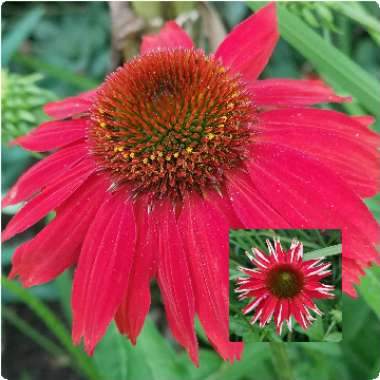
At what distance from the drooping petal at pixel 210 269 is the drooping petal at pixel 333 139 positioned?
9 centimetres

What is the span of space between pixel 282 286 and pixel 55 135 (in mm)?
255

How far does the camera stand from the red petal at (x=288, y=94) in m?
0.56

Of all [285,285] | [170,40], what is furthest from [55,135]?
[285,285]

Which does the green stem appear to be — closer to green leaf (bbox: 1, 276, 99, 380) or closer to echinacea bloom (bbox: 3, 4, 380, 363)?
echinacea bloom (bbox: 3, 4, 380, 363)

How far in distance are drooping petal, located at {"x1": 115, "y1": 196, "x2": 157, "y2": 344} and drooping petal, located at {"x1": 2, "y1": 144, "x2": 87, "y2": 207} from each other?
9 centimetres

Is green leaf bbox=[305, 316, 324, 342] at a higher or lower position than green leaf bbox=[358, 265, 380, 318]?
higher

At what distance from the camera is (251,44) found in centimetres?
60

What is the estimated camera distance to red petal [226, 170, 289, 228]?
1.57 feet

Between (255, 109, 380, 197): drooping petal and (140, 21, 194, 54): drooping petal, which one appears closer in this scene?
(255, 109, 380, 197): drooping petal

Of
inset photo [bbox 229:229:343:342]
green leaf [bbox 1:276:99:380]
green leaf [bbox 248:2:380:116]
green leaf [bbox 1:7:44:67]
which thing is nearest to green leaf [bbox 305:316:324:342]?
inset photo [bbox 229:229:343:342]

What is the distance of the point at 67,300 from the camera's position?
2.90 feet

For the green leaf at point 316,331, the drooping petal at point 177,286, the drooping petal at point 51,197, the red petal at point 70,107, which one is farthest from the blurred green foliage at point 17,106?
the green leaf at point 316,331

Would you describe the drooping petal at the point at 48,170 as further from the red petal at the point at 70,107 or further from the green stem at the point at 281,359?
the green stem at the point at 281,359

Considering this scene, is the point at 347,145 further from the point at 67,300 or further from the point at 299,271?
the point at 67,300
